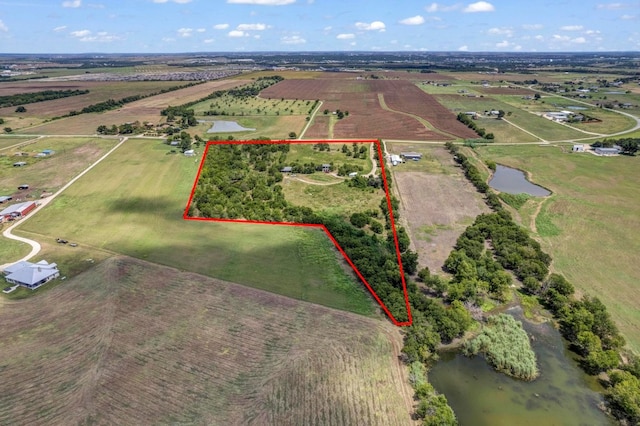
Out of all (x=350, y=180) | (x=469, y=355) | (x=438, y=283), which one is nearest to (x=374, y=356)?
(x=469, y=355)

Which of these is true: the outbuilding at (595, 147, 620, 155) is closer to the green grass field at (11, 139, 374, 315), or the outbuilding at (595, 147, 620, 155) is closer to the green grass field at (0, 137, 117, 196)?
the green grass field at (11, 139, 374, 315)

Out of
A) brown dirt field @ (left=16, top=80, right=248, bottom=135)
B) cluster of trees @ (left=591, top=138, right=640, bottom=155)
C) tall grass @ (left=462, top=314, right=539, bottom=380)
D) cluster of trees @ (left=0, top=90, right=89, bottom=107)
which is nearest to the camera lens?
tall grass @ (left=462, top=314, right=539, bottom=380)

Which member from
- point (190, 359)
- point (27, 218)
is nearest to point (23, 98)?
point (27, 218)

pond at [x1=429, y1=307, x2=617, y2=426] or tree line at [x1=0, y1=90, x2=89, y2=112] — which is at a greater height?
tree line at [x1=0, y1=90, x2=89, y2=112]

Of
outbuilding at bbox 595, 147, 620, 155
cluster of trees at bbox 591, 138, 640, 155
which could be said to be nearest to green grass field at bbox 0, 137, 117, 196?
outbuilding at bbox 595, 147, 620, 155

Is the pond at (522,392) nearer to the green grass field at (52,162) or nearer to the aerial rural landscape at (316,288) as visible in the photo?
the aerial rural landscape at (316,288)

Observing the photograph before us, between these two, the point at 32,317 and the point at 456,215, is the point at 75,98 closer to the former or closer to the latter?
the point at 32,317
